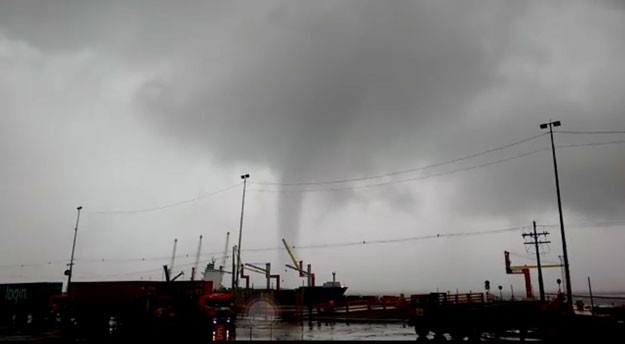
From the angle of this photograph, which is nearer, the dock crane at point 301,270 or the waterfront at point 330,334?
the waterfront at point 330,334

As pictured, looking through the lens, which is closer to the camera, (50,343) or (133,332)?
(50,343)

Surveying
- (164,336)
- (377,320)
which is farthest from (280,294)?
(164,336)

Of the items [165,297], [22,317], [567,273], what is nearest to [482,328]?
[567,273]

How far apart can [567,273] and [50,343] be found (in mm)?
37592

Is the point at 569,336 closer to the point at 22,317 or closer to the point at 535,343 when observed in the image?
the point at 535,343

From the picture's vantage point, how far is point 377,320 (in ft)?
151

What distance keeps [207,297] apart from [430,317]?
1605 cm

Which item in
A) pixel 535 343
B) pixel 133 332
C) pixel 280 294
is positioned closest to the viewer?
pixel 535 343

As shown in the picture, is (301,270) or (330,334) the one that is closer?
(330,334)

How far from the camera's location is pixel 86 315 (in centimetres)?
3706

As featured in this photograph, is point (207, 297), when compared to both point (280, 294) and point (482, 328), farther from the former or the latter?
point (280, 294)

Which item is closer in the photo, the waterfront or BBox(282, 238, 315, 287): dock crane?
the waterfront

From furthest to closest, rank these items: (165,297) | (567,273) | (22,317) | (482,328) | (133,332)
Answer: (22,317), (567,273), (165,297), (133,332), (482,328)

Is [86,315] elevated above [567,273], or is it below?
below
